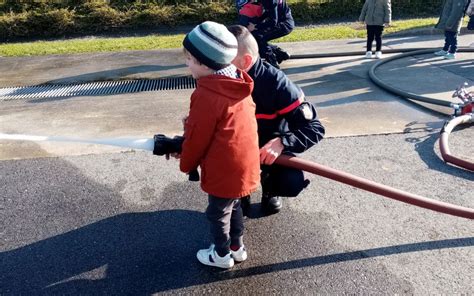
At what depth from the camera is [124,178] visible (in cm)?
407

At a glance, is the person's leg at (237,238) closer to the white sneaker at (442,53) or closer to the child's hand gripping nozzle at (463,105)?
the child's hand gripping nozzle at (463,105)

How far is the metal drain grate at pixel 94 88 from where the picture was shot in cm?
678

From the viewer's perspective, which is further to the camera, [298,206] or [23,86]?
[23,86]

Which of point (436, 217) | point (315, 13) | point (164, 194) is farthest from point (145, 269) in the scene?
point (315, 13)

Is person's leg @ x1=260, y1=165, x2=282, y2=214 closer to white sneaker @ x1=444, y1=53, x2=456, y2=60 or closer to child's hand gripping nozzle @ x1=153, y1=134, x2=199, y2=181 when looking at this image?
child's hand gripping nozzle @ x1=153, y1=134, x2=199, y2=181

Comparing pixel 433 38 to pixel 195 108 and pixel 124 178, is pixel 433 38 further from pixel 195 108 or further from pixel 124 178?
pixel 195 108

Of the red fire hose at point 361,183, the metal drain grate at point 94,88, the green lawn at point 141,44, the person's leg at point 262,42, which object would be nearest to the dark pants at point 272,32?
the person's leg at point 262,42

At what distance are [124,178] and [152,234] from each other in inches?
39.4

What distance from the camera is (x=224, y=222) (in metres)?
2.69

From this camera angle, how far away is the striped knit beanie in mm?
2264

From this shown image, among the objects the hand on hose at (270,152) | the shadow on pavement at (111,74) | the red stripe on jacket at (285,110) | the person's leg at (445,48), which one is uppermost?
the red stripe on jacket at (285,110)

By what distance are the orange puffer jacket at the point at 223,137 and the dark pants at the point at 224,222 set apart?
0.41 ft

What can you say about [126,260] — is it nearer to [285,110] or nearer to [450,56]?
[285,110]

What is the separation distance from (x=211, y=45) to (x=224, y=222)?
111 centimetres
